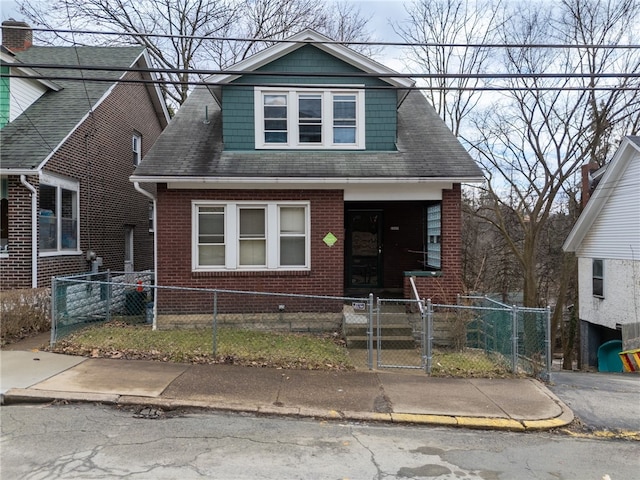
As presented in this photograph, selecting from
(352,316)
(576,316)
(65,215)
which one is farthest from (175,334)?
(576,316)

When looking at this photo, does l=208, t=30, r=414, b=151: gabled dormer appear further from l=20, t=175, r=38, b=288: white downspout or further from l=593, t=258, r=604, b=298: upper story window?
l=593, t=258, r=604, b=298: upper story window

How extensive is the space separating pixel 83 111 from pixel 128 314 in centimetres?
581

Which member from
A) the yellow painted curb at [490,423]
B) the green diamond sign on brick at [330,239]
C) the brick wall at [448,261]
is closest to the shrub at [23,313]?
the green diamond sign on brick at [330,239]

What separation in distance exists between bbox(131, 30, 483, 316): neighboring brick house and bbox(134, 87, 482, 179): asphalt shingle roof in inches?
1.0

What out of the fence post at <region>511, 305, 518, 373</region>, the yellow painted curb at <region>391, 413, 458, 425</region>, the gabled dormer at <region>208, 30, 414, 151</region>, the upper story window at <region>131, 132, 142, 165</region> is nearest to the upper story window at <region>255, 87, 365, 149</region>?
the gabled dormer at <region>208, 30, 414, 151</region>

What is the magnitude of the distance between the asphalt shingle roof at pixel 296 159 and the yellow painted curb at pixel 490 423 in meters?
5.65

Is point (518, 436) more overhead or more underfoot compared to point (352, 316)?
more underfoot

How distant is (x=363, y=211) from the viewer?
12273mm

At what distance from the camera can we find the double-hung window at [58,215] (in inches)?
435

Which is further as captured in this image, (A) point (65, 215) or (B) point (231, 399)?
(A) point (65, 215)

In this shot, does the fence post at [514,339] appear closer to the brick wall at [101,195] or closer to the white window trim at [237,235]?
the white window trim at [237,235]

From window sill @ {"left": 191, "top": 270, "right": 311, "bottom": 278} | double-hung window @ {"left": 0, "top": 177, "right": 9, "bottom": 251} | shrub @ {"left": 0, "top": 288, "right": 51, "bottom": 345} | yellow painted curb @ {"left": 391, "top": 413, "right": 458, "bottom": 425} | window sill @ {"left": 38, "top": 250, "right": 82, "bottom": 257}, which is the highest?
double-hung window @ {"left": 0, "top": 177, "right": 9, "bottom": 251}

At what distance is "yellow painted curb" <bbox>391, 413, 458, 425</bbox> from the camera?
548cm

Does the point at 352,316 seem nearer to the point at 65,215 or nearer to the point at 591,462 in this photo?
the point at 591,462
